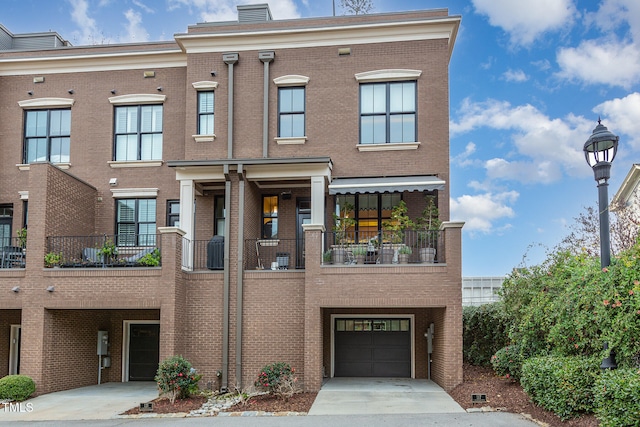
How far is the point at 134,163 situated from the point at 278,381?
30.2 feet

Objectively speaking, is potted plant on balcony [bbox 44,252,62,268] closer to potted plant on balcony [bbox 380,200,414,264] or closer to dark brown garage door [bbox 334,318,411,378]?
dark brown garage door [bbox 334,318,411,378]

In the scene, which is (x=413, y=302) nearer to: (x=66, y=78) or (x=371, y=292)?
(x=371, y=292)

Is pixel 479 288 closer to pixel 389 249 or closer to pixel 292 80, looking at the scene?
pixel 389 249

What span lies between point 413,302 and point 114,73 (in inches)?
492

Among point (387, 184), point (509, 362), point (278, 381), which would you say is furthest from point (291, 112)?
point (509, 362)

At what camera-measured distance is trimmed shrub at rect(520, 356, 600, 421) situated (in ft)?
37.1

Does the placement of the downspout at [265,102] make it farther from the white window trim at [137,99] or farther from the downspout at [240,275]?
the white window trim at [137,99]

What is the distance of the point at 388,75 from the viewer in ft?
61.4

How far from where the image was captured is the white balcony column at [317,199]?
17562 mm

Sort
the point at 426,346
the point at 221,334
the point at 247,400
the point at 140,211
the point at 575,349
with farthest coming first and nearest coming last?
the point at 140,211
the point at 426,346
the point at 221,334
the point at 247,400
the point at 575,349

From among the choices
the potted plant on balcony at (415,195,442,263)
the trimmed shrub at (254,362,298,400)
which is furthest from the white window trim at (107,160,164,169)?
the potted plant on balcony at (415,195,442,263)

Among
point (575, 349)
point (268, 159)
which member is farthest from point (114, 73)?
point (575, 349)

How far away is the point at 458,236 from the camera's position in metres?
16.0

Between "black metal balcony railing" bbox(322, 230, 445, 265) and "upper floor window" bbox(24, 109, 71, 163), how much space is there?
32.0 ft
